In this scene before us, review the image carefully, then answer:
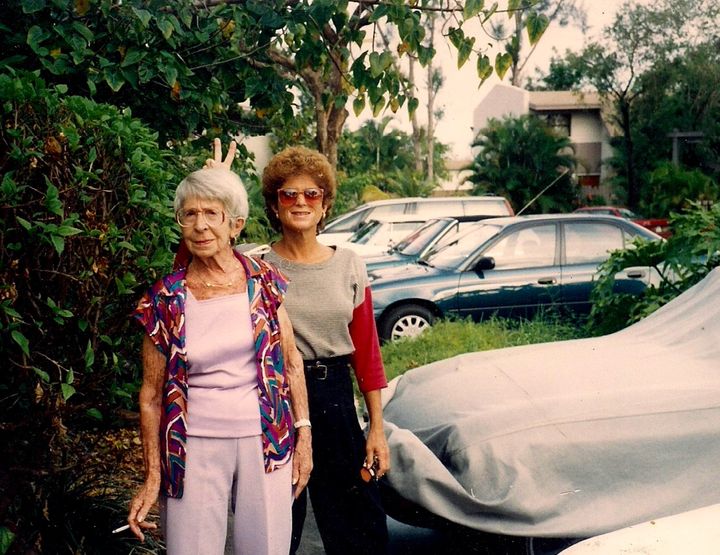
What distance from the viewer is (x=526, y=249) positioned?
10375mm

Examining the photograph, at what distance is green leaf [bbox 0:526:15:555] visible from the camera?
3.27 metres

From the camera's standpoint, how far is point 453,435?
3.86 meters

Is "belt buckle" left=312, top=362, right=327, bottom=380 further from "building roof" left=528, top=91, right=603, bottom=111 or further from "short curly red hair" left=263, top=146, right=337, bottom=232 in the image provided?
"building roof" left=528, top=91, right=603, bottom=111

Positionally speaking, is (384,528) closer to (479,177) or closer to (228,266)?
(228,266)

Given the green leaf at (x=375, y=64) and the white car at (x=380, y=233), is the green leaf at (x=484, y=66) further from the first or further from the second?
the white car at (x=380, y=233)

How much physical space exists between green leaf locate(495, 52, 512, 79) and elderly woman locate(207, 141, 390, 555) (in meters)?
1.42

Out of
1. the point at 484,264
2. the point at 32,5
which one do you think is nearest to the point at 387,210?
the point at 484,264

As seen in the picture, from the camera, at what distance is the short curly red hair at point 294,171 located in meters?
3.31

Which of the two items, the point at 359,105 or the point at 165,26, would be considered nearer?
the point at 165,26

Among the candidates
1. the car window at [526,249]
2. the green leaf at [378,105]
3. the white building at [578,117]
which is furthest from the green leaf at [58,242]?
the white building at [578,117]

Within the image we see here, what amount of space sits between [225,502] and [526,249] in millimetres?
7923

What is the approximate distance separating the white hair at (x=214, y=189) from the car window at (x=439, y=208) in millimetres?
14862

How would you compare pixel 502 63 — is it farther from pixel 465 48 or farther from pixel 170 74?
pixel 170 74

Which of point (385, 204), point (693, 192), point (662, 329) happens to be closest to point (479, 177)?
point (693, 192)
